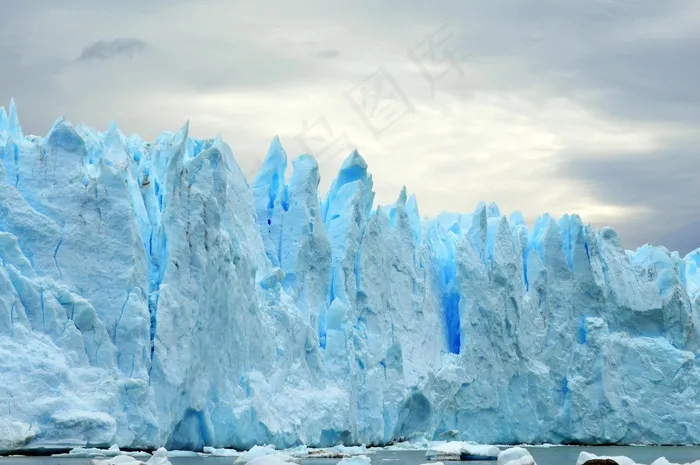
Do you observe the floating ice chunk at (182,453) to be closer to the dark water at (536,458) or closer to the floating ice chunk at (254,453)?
the dark water at (536,458)

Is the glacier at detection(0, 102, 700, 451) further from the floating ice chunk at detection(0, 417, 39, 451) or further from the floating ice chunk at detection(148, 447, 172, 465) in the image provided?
the floating ice chunk at detection(148, 447, 172, 465)

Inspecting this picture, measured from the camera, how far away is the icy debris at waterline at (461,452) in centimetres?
2353

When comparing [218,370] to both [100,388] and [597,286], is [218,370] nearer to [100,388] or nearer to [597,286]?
[100,388]

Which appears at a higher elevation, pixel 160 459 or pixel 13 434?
pixel 13 434

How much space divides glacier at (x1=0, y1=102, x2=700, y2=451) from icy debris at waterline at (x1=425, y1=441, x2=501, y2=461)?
2398mm

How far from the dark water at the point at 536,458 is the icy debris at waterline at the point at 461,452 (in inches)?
14.3

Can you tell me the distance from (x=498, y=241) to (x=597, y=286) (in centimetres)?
360

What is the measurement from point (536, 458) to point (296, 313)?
6389 millimetres

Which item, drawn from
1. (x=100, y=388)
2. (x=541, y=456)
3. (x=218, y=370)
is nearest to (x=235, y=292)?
(x=218, y=370)

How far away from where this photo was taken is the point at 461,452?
2381cm

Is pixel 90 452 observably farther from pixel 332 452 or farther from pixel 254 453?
pixel 332 452

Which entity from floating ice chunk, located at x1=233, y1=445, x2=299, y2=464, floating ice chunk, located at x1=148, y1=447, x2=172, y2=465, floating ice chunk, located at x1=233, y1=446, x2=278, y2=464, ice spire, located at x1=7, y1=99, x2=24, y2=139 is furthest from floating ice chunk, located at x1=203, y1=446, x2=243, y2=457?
ice spire, located at x1=7, y1=99, x2=24, y2=139

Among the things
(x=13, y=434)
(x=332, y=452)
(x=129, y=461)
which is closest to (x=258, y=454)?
(x=332, y=452)

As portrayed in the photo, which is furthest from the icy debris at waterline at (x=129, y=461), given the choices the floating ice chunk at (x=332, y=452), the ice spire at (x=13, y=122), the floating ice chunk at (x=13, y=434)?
the ice spire at (x=13, y=122)
